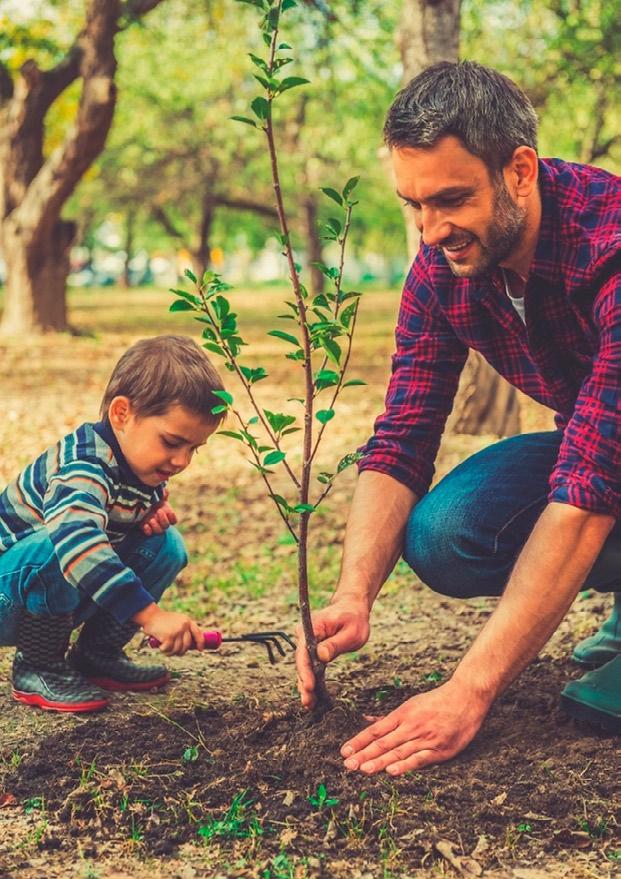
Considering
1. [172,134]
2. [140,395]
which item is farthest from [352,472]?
[172,134]

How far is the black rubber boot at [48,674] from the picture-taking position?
333cm

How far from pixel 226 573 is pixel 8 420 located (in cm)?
438

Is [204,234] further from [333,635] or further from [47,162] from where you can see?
[333,635]

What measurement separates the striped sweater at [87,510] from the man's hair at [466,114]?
122 centimetres

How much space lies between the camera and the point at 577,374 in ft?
10.4

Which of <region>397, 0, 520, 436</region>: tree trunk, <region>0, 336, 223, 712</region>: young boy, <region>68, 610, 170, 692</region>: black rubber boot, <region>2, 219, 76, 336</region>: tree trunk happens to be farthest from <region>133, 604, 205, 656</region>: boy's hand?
<region>2, 219, 76, 336</region>: tree trunk

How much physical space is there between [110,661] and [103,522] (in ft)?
2.22

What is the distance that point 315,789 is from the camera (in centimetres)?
268

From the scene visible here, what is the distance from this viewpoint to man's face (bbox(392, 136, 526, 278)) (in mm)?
2736

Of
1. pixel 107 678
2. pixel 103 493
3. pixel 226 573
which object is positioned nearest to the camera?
pixel 103 493

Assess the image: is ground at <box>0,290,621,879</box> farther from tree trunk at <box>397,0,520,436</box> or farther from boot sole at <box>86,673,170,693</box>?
tree trunk at <box>397,0,520,436</box>

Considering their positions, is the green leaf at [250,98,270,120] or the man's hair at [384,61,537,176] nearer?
the green leaf at [250,98,270,120]

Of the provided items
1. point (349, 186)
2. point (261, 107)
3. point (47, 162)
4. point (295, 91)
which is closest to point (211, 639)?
point (349, 186)

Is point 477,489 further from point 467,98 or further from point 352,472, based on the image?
point 352,472
